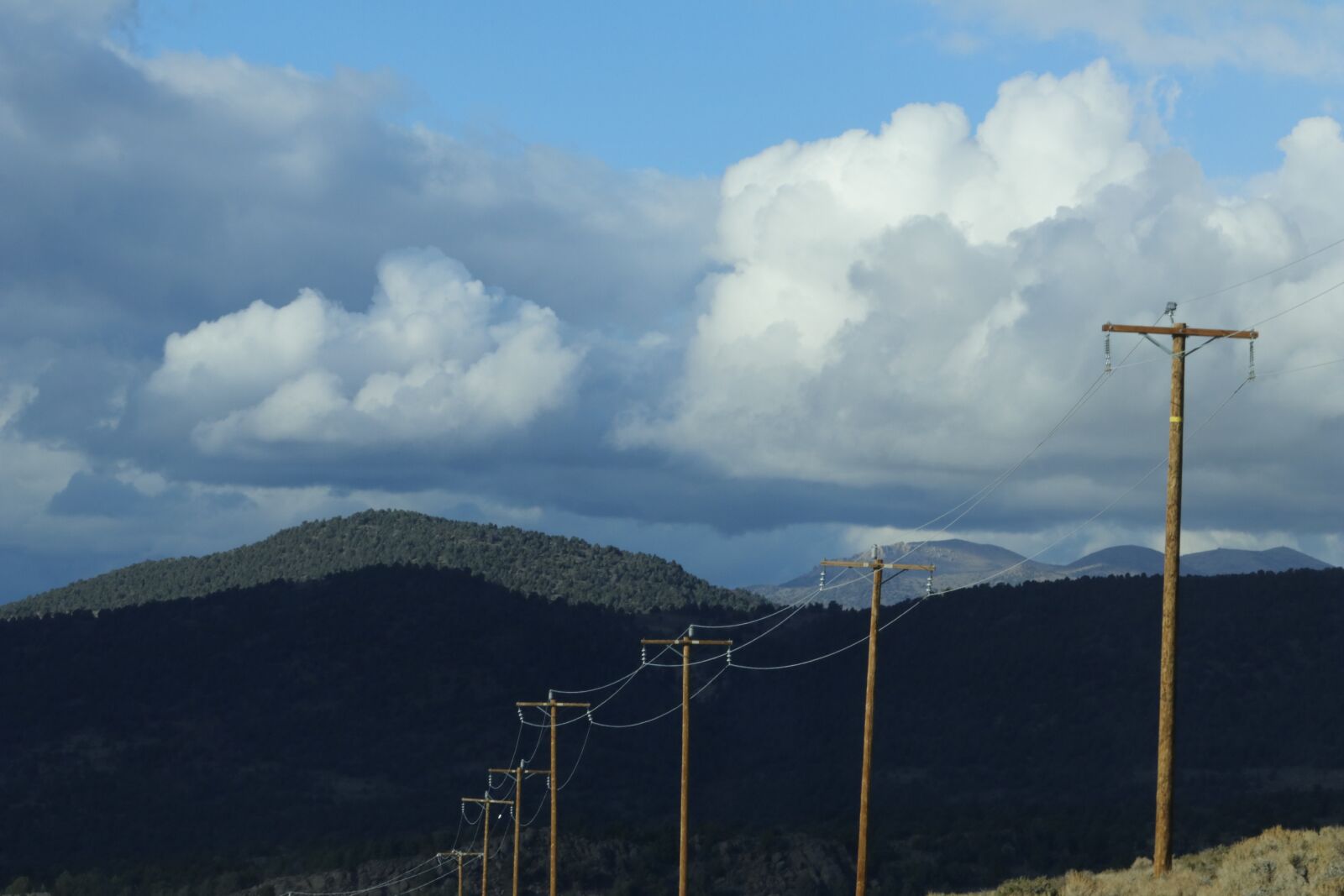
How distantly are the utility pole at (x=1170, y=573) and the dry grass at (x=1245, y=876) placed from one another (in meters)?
0.84

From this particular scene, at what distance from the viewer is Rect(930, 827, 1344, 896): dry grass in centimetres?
2711

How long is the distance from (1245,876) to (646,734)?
131463 millimetres

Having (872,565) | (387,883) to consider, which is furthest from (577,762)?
(872,565)

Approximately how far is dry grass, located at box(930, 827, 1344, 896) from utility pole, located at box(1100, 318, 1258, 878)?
0.84m

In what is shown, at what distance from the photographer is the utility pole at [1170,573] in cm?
2986

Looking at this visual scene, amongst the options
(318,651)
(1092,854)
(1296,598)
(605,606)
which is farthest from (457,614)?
(1092,854)

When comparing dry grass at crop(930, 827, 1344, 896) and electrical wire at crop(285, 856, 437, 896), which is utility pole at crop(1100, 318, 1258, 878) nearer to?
dry grass at crop(930, 827, 1344, 896)

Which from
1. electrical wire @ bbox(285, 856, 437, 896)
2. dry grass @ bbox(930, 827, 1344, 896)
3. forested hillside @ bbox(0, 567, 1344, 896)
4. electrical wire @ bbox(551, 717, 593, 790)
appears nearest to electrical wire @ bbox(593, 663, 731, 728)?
forested hillside @ bbox(0, 567, 1344, 896)

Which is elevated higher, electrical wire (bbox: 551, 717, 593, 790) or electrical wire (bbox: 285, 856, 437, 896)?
electrical wire (bbox: 551, 717, 593, 790)

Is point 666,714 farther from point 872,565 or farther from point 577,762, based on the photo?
point 872,565

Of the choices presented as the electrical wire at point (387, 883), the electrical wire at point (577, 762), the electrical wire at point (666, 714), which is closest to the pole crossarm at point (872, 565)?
the electrical wire at point (387, 883)

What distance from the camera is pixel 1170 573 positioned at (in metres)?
30.1

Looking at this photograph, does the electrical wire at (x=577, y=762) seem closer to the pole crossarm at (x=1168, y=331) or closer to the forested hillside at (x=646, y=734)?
the forested hillside at (x=646, y=734)

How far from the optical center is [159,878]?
104 meters
